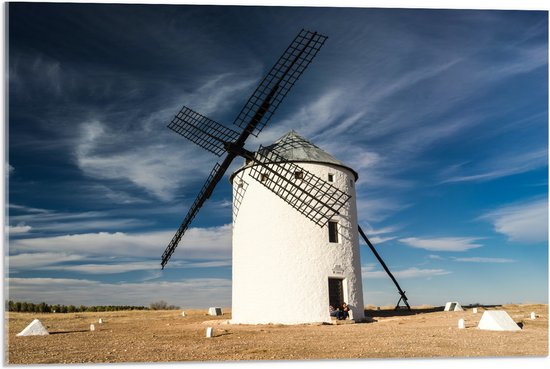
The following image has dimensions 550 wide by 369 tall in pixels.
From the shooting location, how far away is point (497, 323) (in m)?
11.3

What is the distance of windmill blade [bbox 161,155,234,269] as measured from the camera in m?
16.3

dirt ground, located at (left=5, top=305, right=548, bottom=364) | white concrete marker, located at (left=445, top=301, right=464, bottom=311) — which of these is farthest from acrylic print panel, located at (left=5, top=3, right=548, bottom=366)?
white concrete marker, located at (left=445, top=301, right=464, bottom=311)

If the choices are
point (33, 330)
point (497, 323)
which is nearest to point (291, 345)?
point (497, 323)

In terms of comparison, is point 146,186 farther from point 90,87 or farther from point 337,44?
point 337,44

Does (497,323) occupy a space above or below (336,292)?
below

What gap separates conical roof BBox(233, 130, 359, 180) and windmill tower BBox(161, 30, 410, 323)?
0.04 meters

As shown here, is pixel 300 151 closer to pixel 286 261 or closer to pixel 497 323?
pixel 286 261

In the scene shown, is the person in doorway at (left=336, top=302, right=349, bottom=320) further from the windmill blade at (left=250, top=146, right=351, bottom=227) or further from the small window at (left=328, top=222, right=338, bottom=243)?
the windmill blade at (left=250, top=146, right=351, bottom=227)

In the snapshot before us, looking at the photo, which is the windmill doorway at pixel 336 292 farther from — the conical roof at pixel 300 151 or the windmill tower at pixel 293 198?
the conical roof at pixel 300 151

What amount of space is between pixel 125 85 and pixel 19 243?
4.73 meters

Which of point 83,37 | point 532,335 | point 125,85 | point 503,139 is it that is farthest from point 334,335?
point 83,37

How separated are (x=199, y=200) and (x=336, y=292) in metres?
6.23

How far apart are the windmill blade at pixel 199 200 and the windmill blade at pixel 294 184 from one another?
4.42 ft

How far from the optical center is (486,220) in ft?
38.6
